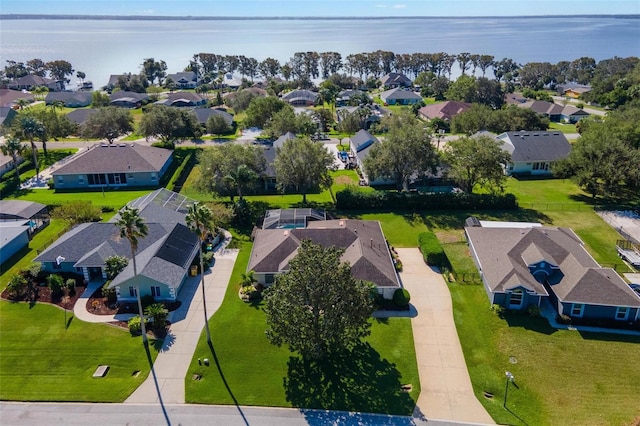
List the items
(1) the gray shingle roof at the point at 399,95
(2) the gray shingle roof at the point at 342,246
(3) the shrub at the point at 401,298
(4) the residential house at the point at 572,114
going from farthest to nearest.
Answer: (1) the gray shingle roof at the point at 399,95
(4) the residential house at the point at 572,114
(2) the gray shingle roof at the point at 342,246
(3) the shrub at the point at 401,298

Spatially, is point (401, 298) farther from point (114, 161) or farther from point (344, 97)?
point (344, 97)

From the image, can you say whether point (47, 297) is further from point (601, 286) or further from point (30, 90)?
point (30, 90)

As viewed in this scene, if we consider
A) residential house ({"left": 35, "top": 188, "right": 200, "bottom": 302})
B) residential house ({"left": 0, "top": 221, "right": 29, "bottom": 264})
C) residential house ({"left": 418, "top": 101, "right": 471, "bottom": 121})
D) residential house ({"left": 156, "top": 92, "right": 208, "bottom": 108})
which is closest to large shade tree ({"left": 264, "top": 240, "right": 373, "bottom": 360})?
residential house ({"left": 35, "top": 188, "right": 200, "bottom": 302})

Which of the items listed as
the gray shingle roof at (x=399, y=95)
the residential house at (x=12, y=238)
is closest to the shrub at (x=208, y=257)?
the residential house at (x=12, y=238)

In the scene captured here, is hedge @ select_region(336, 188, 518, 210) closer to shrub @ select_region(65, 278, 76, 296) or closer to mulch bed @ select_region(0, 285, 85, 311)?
shrub @ select_region(65, 278, 76, 296)

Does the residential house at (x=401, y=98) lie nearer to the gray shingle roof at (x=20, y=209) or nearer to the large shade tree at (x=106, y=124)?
the large shade tree at (x=106, y=124)

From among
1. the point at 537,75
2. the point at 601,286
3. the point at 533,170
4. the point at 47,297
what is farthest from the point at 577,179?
the point at 537,75

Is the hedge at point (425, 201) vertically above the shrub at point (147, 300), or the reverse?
the hedge at point (425, 201)

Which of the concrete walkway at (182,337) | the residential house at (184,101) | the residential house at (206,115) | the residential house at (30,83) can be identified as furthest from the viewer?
the residential house at (30,83)
